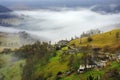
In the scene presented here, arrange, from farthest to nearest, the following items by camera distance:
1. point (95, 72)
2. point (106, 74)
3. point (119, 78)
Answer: point (95, 72)
point (106, 74)
point (119, 78)

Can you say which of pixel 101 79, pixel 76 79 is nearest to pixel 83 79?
pixel 76 79

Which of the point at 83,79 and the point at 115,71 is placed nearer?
the point at 115,71

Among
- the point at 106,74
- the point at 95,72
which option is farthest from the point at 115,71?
the point at 95,72

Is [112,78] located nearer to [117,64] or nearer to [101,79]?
[101,79]

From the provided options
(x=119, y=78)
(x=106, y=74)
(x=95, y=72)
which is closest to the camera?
(x=119, y=78)

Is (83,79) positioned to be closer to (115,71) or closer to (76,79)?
(76,79)

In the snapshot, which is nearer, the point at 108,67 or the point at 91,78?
the point at 91,78

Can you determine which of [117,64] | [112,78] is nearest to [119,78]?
[112,78]

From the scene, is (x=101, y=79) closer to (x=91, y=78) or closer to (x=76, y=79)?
(x=91, y=78)
